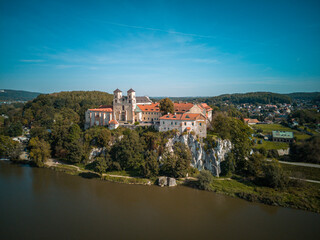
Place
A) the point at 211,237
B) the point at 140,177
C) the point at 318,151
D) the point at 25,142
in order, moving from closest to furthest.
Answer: the point at 211,237
the point at 140,177
the point at 318,151
the point at 25,142

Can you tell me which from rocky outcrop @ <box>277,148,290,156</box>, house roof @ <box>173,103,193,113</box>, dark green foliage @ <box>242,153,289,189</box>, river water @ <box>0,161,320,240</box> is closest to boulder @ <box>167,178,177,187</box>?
river water @ <box>0,161,320,240</box>

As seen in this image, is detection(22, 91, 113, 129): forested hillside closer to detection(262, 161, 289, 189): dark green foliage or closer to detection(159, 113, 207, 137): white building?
detection(159, 113, 207, 137): white building

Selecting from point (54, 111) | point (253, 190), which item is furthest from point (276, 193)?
point (54, 111)

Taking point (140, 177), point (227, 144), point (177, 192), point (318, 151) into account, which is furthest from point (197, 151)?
point (318, 151)

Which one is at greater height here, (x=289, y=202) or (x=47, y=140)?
(x=47, y=140)

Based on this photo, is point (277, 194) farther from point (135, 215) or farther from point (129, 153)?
point (129, 153)

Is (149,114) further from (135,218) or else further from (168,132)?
(135,218)
